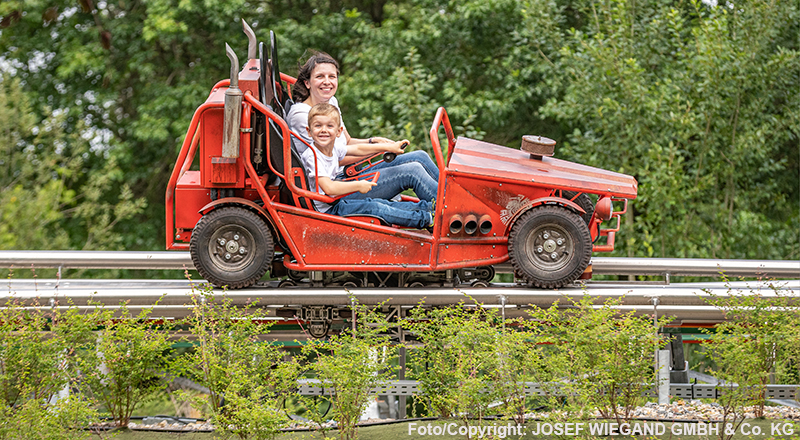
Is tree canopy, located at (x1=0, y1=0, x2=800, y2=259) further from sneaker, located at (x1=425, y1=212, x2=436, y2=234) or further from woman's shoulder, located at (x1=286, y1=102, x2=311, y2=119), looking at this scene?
sneaker, located at (x1=425, y1=212, x2=436, y2=234)

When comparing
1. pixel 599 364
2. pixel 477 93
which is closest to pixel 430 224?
pixel 599 364

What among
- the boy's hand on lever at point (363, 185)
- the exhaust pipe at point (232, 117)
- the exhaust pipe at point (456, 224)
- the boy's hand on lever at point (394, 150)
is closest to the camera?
A: the exhaust pipe at point (232, 117)

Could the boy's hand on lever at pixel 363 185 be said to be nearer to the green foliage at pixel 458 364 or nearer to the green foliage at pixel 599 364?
the green foliage at pixel 458 364

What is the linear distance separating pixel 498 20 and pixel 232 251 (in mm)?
7809

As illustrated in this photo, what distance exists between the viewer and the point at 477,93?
11.6 m

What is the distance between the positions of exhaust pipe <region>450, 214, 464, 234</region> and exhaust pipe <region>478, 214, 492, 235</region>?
137 millimetres

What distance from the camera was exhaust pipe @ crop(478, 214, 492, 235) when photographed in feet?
17.7

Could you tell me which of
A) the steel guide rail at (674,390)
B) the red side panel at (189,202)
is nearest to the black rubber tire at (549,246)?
the steel guide rail at (674,390)

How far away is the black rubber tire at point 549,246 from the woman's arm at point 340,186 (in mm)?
1081

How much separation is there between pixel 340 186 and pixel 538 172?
140 cm

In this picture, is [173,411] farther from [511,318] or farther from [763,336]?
[763,336]

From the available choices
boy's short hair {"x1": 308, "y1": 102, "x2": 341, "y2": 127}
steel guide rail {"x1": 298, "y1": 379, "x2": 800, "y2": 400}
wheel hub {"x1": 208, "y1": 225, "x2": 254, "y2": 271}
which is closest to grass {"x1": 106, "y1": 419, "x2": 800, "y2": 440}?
steel guide rail {"x1": 298, "y1": 379, "x2": 800, "y2": 400}

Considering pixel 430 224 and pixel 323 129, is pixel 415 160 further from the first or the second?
pixel 323 129

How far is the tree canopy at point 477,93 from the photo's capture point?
32.4 ft
